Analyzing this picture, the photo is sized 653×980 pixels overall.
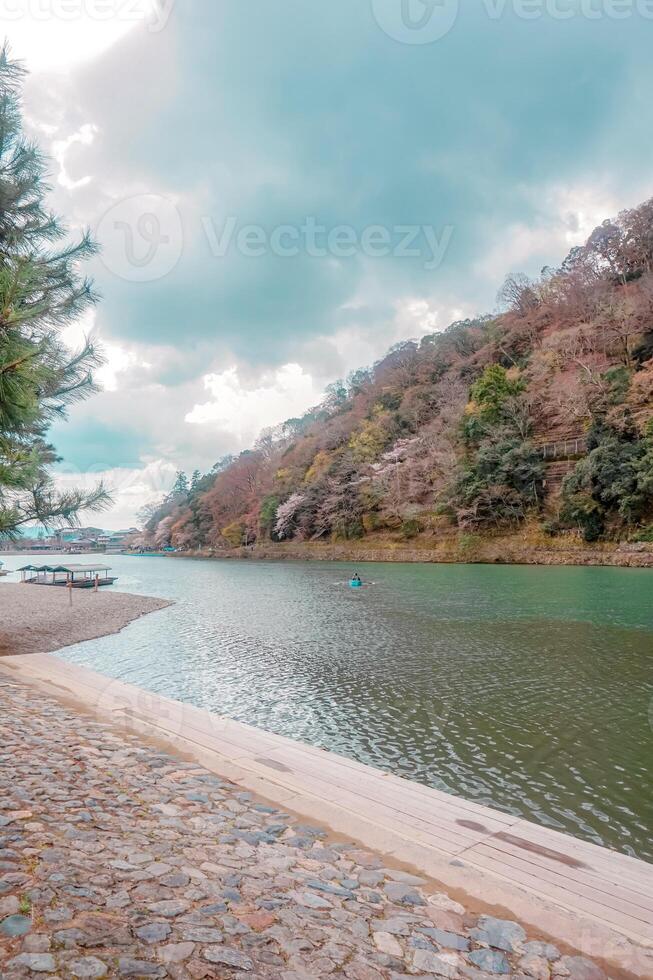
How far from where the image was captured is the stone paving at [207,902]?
2141mm

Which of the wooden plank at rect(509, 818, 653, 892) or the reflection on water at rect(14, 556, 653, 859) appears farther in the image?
the reflection on water at rect(14, 556, 653, 859)

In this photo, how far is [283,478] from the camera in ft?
212

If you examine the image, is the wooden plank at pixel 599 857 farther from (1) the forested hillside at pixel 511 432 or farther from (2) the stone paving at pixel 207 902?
(1) the forested hillside at pixel 511 432

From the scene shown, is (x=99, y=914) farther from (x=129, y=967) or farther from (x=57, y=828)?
(x=57, y=828)

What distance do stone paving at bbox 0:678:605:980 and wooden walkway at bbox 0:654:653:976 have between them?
0.24 meters

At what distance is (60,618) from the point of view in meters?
18.5

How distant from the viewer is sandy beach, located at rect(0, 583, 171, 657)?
14047mm

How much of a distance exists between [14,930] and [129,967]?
20.6 inches

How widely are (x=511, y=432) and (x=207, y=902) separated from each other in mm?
42125

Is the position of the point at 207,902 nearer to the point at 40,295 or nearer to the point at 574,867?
the point at 574,867

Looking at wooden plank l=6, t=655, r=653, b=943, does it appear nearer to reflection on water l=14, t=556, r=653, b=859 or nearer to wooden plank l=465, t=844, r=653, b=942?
wooden plank l=465, t=844, r=653, b=942

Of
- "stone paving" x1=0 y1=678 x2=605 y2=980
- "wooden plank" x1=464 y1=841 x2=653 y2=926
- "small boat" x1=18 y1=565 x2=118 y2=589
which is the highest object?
"stone paving" x1=0 y1=678 x2=605 y2=980

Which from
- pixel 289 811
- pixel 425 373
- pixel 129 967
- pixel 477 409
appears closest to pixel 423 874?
pixel 289 811

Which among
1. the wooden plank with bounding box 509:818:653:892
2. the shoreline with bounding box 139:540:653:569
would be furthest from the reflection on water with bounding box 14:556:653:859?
the shoreline with bounding box 139:540:653:569
